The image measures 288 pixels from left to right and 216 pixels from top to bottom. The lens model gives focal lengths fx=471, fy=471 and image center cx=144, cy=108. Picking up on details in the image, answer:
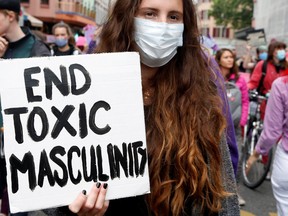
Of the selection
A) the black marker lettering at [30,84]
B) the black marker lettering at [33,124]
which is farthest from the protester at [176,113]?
the black marker lettering at [30,84]

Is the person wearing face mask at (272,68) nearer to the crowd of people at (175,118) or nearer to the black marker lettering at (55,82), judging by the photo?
the crowd of people at (175,118)

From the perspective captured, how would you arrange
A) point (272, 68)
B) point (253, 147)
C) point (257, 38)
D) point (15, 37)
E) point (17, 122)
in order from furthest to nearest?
point (257, 38) < point (272, 68) < point (253, 147) < point (15, 37) < point (17, 122)

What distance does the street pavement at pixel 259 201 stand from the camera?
5086 mm

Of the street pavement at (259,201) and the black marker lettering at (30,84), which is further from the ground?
the black marker lettering at (30,84)

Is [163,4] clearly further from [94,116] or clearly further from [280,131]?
[280,131]

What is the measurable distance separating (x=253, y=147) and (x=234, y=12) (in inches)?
2599

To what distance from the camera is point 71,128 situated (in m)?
1.55

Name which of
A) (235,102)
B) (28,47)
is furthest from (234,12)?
(28,47)

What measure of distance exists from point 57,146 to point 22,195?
19 centimetres

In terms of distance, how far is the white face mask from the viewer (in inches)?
72.7

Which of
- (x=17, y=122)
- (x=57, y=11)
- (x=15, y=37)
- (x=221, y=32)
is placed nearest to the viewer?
Result: (x=17, y=122)

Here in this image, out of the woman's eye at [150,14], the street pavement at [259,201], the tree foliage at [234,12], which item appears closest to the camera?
the woman's eye at [150,14]

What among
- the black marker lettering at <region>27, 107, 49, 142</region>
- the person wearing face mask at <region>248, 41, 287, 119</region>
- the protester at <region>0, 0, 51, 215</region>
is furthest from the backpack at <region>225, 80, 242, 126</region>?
the black marker lettering at <region>27, 107, 49, 142</region>

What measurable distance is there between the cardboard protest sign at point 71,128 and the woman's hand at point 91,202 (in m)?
0.02
